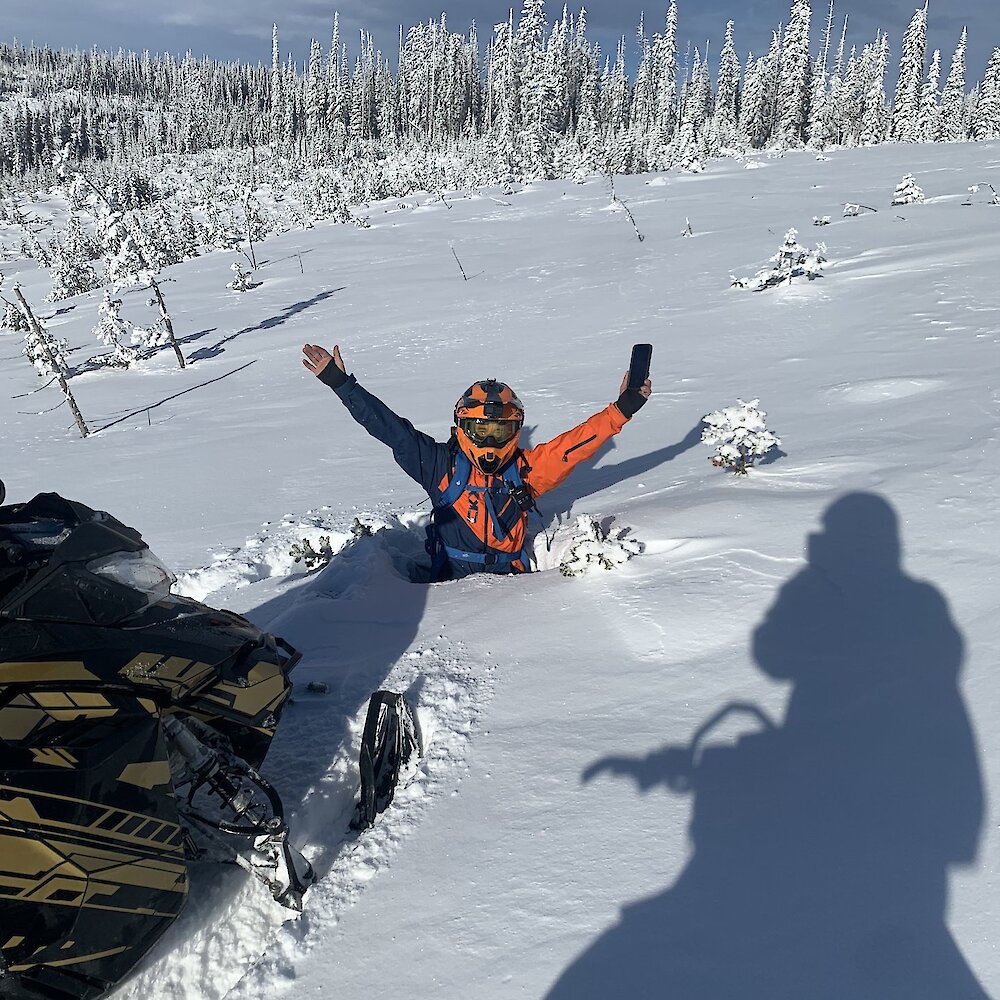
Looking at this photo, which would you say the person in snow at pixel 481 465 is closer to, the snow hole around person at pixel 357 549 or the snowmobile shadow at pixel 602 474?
the snow hole around person at pixel 357 549

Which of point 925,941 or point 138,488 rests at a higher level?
point 925,941

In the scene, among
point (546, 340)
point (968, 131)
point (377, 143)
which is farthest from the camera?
point (377, 143)

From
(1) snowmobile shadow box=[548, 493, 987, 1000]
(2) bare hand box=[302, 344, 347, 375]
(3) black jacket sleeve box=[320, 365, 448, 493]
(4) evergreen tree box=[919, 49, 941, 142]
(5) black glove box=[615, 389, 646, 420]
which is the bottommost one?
(1) snowmobile shadow box=[548, 493, 987, 1000]

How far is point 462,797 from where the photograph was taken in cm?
242

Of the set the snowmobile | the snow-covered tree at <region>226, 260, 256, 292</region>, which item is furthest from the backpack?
the snow-covered tree at <region>226, 260, 256, 292</region>

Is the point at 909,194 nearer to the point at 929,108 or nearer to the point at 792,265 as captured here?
the point at 792,265

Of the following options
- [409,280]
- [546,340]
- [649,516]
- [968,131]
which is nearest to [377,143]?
[968,131]

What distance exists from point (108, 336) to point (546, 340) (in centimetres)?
1344

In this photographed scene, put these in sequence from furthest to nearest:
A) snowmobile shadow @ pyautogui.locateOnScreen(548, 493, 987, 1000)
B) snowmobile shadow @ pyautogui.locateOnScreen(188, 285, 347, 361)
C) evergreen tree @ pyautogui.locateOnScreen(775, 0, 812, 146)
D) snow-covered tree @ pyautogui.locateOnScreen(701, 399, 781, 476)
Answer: evergreen tree @ pyautogui.locateOnScreen(775, 0, 812, 146) → snowmobile shadow @ pyautogui.locateOnScreen(188, 285, 347, 361) → snow-covered tree @ pyautogui.locateOnScreen(701, 399, 781, 476) → snowmobile shadow @ pyautogui.locateOnScreen(548, 493, 987, 1000)

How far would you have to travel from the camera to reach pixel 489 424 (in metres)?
4.34

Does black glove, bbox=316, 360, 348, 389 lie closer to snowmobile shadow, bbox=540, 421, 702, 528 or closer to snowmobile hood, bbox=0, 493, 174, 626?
snowmobile shadow, bbox=540, 421, 702, 528

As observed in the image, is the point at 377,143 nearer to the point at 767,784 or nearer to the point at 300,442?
the point at 300,442

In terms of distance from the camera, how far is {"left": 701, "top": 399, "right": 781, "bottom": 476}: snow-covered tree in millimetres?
4645

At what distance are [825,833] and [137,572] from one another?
2.03m
